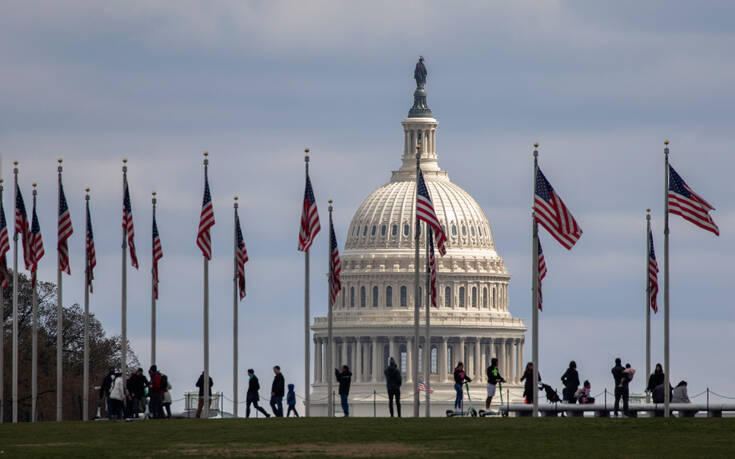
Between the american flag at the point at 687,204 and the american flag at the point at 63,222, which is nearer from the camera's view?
the american flag at the point at 687,204

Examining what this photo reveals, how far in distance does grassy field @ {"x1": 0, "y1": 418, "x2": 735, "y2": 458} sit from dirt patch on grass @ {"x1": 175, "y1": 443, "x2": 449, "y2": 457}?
0.03m

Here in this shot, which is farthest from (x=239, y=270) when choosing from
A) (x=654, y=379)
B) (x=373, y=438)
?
(x=373, y=438)

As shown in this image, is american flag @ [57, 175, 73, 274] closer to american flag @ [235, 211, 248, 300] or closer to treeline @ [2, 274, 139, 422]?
american flag @ [235, 211, 248, 300]

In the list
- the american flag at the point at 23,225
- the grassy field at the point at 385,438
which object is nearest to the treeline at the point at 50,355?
the american flag at the point at 23,225

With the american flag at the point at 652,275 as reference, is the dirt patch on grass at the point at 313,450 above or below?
below

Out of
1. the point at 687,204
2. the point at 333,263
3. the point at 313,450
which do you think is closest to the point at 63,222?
the point at 333,263

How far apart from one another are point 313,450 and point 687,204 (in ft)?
75.6

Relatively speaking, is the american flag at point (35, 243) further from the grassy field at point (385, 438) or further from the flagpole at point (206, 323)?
the grassy field at point (385, 438)

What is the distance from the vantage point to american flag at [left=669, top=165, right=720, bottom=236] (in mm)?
94688

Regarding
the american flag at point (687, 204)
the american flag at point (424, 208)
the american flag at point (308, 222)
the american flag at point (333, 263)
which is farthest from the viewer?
the american flag at point (333, 263)

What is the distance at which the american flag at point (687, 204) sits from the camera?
311 feet

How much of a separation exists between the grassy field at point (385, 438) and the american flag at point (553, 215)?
25.4ft

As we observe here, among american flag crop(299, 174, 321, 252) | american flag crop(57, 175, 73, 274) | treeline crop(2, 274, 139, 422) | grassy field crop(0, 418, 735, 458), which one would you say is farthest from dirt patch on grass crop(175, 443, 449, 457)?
treeline crop(2, 274, 139, 422)

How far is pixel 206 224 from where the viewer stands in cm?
10806
